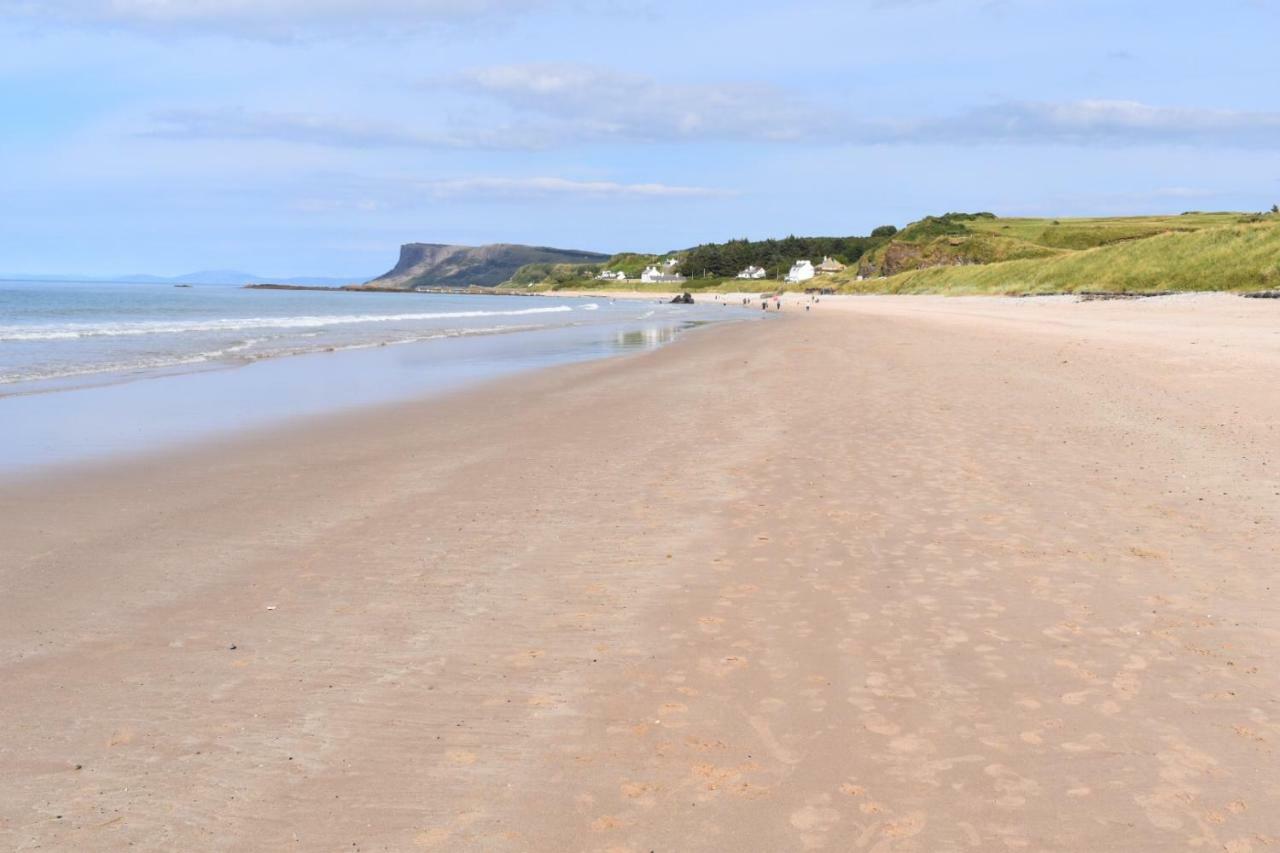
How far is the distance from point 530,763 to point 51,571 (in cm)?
519

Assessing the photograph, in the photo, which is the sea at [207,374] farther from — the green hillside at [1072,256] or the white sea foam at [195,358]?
the green hillside at [1072,256]

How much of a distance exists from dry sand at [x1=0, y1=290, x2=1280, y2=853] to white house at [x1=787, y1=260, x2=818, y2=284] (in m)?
157

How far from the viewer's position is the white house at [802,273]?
547 ft

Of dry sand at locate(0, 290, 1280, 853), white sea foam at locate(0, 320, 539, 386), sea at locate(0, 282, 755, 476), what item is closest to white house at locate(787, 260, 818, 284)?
sea at locate(0, 282, 755, 476)

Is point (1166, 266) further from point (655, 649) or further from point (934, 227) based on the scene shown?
point (934, 227)

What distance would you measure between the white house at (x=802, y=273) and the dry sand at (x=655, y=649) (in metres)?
157

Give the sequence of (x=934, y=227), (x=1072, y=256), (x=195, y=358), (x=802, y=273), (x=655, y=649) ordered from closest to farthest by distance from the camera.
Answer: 1. (x=655, y=649)
2. (x=195, y=358)
3. (x=1072, y=256)
4. (x=934, y=227)
5. (x=802, y=273)

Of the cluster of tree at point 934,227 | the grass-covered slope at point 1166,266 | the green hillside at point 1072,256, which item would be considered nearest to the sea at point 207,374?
the grass-covered slope at point 1166,266

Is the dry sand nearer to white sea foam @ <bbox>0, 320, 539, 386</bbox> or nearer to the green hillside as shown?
white sea foam @ <bbox>0, 320, 539, 386</bbox>

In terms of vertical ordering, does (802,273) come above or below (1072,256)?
above

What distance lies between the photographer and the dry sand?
4.04m

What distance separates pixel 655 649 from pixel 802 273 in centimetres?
16767

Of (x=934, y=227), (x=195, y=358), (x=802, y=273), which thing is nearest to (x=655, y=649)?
(x=195, y=358)

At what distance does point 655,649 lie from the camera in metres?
5.82
